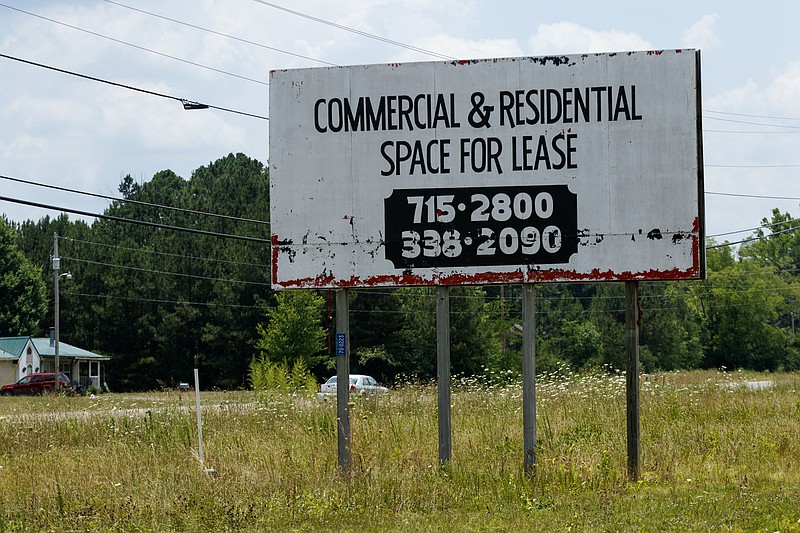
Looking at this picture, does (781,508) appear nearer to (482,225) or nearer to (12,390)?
(482,225)

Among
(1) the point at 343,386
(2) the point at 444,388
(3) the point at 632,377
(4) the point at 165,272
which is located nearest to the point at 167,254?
(4) the point at 165,272

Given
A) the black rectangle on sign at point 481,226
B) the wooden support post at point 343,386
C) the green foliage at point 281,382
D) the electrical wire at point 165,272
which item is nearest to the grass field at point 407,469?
the wooden support post at point 343,386

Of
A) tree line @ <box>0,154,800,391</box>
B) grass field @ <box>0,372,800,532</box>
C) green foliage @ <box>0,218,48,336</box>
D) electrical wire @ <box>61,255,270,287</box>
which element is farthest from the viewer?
green foliage @ <box>0,218,48,336</box>

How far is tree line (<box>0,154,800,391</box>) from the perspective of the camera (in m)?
60.7

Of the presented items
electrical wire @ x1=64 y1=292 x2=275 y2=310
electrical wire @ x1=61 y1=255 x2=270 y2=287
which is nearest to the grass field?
electrical wire @ x1=61 y1=255 x2=270 y2=287

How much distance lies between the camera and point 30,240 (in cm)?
8988

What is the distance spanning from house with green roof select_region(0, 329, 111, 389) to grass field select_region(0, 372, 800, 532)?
45782mm

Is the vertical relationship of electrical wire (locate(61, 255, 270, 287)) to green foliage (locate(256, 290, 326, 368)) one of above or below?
above

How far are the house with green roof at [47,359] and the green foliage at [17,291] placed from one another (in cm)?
436

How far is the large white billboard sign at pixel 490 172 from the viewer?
42.3 ft

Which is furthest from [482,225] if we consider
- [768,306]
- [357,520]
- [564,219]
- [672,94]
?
[768,306]

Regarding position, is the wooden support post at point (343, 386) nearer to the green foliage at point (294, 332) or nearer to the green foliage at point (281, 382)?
the green foliage at point (281, 382)

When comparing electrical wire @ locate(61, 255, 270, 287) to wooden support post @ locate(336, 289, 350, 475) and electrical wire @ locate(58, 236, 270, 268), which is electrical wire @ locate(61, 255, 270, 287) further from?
wooden support post @ locate(336, 289, 350, 475)

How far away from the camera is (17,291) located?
244ft
